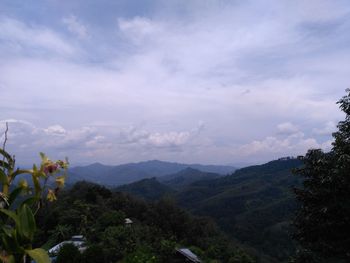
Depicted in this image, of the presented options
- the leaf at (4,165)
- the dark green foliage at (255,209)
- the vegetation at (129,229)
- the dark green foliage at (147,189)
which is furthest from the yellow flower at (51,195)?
the dark green foliage at (147,189)

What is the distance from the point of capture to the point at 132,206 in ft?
139

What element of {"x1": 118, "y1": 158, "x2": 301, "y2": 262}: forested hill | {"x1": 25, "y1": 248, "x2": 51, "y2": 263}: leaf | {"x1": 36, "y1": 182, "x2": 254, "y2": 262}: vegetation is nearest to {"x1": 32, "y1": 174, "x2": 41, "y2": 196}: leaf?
{"x1": 25, "y1": 248, "x2": 51, "y2": 263}: leaf

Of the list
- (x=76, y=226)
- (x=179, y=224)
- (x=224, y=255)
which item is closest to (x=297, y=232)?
(x=224, y=255)

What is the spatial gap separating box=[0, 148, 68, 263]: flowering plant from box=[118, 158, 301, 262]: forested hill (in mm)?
60023

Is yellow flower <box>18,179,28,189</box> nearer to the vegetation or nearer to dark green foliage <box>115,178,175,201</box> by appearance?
the vegetation

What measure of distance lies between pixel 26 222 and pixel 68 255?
41.7 ft

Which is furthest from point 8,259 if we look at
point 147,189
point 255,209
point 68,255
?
point 147,189

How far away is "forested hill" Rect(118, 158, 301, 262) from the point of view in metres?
88.5

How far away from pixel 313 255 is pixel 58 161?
30.1ft

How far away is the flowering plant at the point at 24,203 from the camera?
1.54 metres

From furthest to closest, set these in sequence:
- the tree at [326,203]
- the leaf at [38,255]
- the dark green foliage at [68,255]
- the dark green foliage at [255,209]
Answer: the dark green foliage at [255,209] → the dark green foliage at [68,255] → the tree at [326,203] → the leaf at [38,255]

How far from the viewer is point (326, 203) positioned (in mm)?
9359

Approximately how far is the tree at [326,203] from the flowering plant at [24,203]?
8140 mm

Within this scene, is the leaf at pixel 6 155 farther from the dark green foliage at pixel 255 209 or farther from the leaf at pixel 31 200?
the dark green foliage at pixel 255 209
